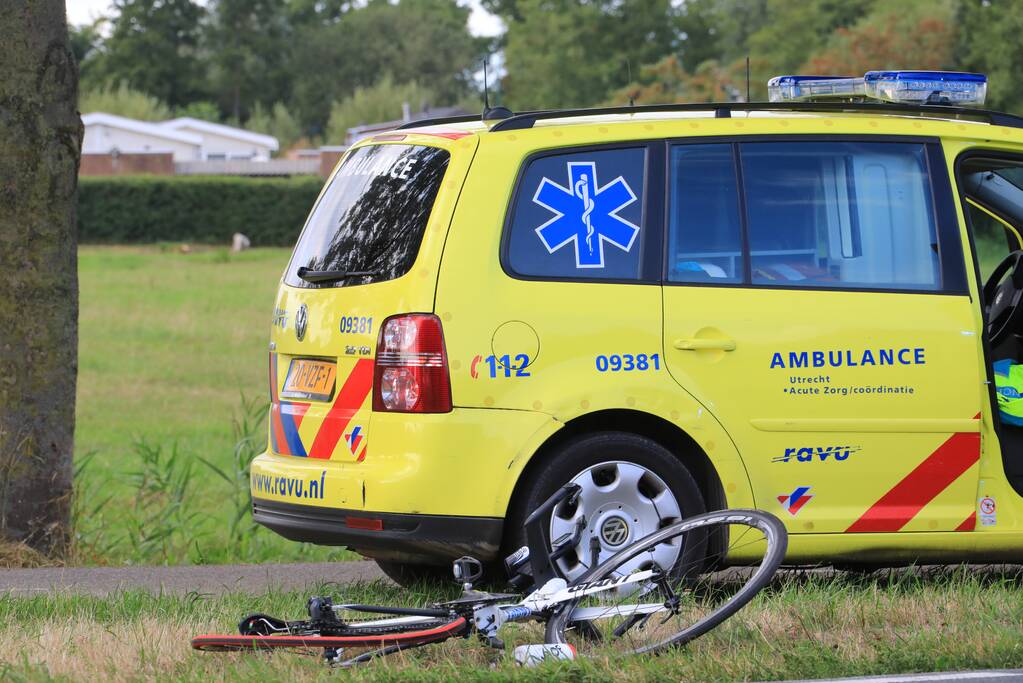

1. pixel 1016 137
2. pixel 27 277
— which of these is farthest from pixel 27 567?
pixel 1016 137

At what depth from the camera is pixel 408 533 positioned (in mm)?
5797

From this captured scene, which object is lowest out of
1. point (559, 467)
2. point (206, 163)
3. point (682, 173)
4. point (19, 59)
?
point (559, 467)

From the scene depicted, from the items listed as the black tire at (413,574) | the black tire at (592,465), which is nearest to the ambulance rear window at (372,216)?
the black tire at (592,465)

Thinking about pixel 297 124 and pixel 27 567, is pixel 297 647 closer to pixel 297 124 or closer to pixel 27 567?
pixel 27 567

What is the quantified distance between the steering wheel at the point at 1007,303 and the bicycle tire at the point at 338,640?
3055 millimetres

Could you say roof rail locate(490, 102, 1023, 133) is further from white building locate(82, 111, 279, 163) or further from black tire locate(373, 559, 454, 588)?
white building locate(82, 111, 279, 163)

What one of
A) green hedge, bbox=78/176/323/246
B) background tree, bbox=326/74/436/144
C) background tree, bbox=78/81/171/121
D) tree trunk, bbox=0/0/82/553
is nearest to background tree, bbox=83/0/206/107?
background tree, bbox=78/81/171/121

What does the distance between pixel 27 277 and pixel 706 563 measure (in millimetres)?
3975

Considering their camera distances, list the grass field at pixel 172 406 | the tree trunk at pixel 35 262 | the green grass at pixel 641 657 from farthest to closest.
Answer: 1. the grass field at pixel 172 406
2. the tree trunk at pixel 35 262
3. the green grass at pixel 641 657

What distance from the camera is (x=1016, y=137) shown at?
21.5 feet

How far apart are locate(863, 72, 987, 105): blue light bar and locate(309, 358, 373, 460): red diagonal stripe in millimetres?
2653

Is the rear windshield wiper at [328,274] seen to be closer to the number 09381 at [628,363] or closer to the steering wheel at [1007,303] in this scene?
the number 09381 at [628,363]

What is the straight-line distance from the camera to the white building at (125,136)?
77.1 metres

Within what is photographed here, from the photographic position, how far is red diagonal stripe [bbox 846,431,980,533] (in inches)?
242
